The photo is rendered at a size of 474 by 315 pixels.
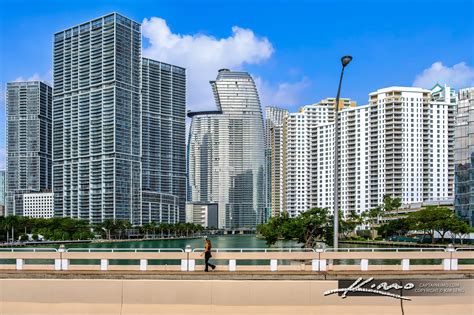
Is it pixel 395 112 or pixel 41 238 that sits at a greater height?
pixel 395 112

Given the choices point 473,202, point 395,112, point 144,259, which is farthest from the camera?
point 395,112

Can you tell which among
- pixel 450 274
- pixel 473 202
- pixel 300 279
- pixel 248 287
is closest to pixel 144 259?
pixel 248 287

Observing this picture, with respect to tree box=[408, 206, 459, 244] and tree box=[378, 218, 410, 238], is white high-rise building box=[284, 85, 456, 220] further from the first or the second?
tree box=[408, 206, 459, 244]

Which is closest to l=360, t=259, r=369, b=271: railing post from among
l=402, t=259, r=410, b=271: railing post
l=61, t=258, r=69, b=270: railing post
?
l=402, t=259, r=410, b=271: railing post

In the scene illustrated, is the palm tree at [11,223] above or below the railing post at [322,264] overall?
below

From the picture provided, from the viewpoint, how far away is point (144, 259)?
1692cm

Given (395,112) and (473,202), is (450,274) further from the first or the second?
(395,112)

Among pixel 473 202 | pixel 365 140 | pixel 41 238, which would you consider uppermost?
pixel 365 140

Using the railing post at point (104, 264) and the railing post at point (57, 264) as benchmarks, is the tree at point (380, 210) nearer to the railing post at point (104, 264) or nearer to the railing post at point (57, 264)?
the railing post at point (104, 264)

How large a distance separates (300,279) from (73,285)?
20.7 ft

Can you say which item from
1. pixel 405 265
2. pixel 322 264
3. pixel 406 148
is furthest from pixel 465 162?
pixel 322 264

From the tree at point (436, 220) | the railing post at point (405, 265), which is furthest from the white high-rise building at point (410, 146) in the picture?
the railing post at point (405, 265)

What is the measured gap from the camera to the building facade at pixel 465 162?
425ft

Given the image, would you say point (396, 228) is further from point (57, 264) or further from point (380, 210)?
point (57, 264)
